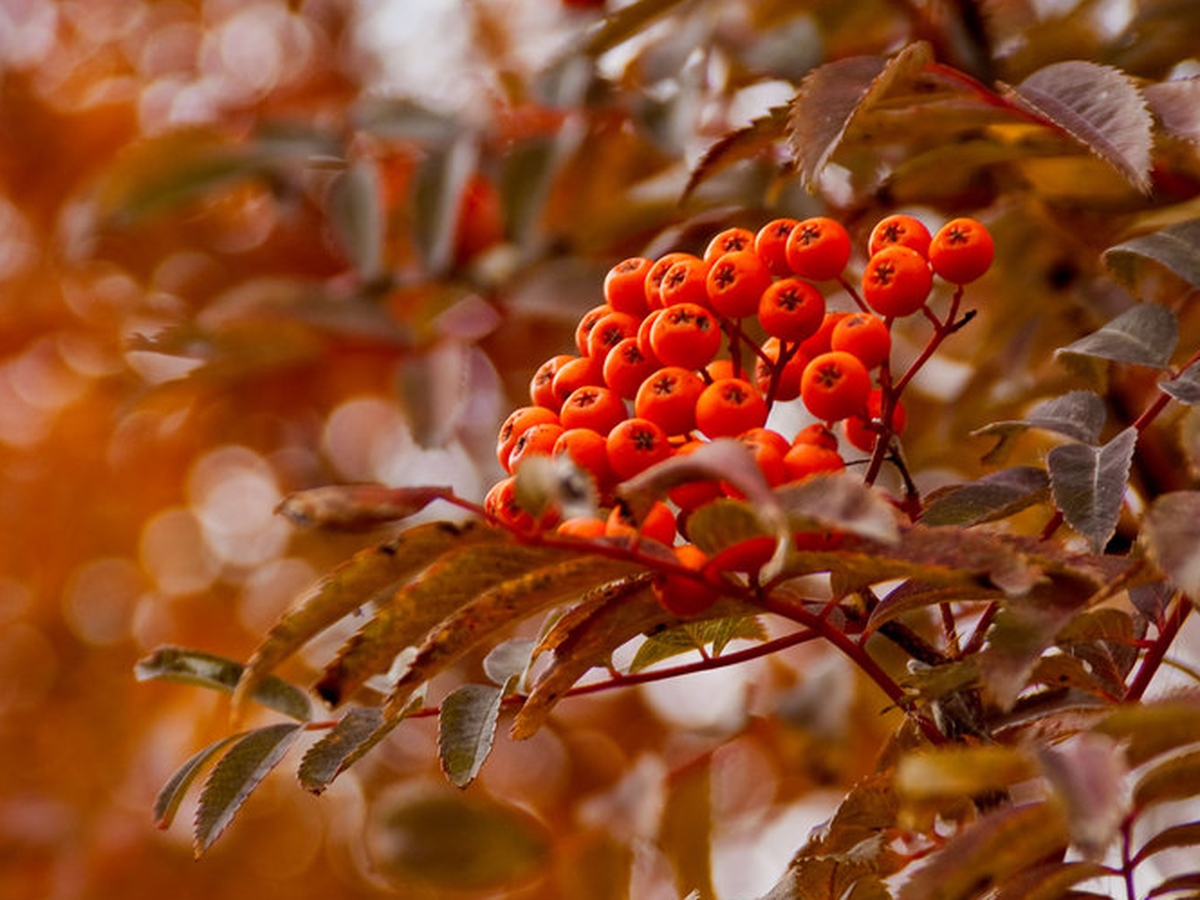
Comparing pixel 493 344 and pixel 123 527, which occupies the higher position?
pixel 493 344

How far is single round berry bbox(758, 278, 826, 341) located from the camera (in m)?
0.96

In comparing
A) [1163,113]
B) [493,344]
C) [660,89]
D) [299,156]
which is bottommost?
[493,344]

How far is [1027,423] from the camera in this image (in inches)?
40.3

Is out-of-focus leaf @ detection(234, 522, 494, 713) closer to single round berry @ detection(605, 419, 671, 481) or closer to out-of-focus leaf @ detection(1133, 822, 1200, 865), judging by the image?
single round berry @ detection(605, 419, 671, 481)

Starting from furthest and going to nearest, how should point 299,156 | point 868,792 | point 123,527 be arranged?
point 123,527
point 299,156
point 868,792

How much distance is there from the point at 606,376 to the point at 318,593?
279 millimetres

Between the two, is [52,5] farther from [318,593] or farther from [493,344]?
[318,593]

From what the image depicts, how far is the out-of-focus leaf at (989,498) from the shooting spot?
3.15 feet

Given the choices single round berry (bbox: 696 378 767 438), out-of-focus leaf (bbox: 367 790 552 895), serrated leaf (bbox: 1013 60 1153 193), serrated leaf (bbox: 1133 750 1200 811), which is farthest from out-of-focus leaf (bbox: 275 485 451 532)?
out-of-focus leaf (bbox: 367 790 552 895)

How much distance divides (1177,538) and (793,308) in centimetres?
33

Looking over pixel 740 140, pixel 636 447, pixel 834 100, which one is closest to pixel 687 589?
pixel 636 447

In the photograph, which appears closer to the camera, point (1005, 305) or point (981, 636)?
point (981, 636)

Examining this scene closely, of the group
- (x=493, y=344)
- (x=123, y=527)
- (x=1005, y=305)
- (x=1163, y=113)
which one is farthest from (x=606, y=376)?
(x=123, y=527)

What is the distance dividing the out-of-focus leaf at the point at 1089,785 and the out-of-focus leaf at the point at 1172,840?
16 cm
